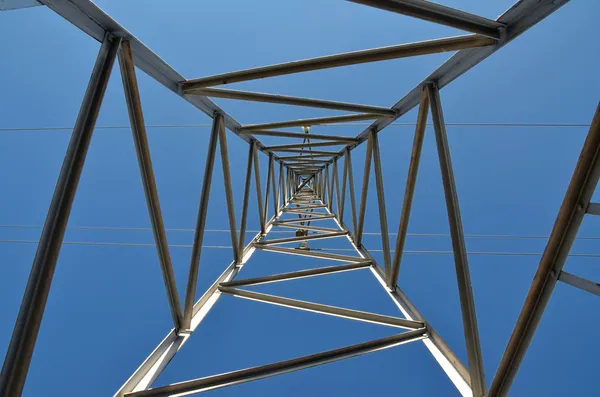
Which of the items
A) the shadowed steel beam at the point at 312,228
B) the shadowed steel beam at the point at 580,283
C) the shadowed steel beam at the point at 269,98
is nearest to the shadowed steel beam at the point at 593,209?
the shadowed steel beam at the point at 580,283

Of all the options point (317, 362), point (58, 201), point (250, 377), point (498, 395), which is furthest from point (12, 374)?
point (498, 395)

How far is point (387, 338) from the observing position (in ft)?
14.6

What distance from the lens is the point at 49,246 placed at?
2.43 m

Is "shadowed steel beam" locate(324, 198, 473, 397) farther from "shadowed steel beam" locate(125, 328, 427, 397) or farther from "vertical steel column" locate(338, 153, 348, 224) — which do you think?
"vertical steel column" locate(338, 153, 348, 224)

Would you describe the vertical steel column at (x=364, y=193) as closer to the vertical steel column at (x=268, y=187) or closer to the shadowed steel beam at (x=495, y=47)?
the shadowed steel beam at (x=495, y=47)

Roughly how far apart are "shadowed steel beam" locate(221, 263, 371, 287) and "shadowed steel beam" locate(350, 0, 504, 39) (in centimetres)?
469

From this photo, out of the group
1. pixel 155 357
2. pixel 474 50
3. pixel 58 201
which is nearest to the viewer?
pixel 58 201

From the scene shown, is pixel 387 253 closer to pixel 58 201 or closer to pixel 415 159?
pixel 415 159

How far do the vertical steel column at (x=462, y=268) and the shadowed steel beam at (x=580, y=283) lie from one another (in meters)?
1.11

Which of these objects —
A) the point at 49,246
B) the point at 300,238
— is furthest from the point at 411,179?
the point at 300,238

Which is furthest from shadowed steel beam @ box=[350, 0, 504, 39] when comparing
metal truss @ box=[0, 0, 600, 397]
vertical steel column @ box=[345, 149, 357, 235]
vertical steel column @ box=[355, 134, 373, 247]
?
vertical steel column @ box=[345, 149, 357, 235]

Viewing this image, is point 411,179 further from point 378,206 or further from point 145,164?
point 145,164

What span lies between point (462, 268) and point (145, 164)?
3.70 m

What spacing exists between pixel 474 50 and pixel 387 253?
3739mm
